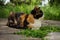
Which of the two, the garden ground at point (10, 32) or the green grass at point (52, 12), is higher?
the green grass at point (52, 12)

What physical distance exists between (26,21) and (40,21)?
179mm

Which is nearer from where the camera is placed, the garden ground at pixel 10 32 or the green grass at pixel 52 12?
the garden ground at pixel 10 32

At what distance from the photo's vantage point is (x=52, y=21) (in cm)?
346

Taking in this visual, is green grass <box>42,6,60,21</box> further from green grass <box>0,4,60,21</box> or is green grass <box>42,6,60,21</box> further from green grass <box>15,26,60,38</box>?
green grass <box>15,26,60,38</box>

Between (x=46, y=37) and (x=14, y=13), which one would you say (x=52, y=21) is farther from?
(x=14, y=13)

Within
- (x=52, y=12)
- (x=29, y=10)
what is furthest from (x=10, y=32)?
(x=52, y=12)

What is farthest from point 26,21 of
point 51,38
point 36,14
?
point 51,38

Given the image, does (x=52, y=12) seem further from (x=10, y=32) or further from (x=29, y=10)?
(x=10, y=32)

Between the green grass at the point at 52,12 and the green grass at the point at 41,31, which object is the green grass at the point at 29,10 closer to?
the green grass at the point at 52,12

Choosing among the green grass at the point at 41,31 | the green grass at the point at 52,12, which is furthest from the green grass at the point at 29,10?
the green grass at the point at 41,31

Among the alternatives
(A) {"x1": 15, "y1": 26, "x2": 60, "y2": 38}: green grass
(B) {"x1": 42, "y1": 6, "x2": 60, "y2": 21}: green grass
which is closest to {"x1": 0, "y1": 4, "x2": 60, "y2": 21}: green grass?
(B) {"x1": 42, "y1": 6, "x2": 60, "y2": 21}: green grass

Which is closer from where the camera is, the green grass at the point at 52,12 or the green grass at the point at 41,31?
the green grass at the point at 41,31

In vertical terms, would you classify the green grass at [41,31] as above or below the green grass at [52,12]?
below

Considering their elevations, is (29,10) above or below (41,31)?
above
